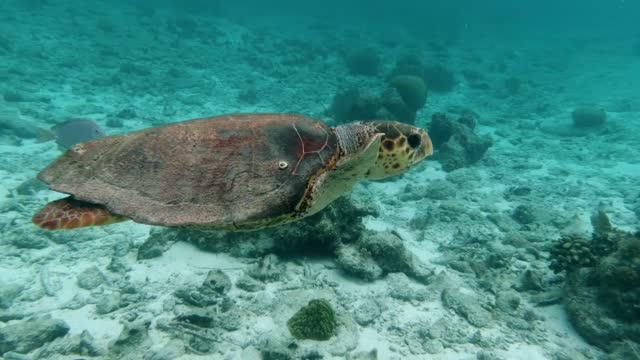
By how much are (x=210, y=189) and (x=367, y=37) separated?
33760 mm

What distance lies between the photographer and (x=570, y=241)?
6.05m

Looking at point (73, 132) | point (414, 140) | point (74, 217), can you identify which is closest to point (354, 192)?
point (414, 140)

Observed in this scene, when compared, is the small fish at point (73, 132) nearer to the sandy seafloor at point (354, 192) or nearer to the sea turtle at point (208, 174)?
the sandy seafloor at point (354, 192)

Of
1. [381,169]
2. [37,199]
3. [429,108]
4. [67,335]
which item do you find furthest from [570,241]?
[429,108]

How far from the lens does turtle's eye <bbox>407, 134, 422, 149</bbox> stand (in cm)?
404

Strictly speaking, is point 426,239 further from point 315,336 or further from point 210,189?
point 210,189

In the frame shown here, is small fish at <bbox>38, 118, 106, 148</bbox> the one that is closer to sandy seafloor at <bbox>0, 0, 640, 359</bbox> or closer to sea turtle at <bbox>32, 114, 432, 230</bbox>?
sandy seafloor at <bbox>0, 0, 640, 359</bbox>

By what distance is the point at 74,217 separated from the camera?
318 cm

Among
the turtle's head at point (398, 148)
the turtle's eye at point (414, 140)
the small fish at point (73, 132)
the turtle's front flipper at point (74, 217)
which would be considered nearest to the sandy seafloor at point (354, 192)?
the small fish at point (73, 132)

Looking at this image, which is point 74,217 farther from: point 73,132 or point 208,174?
point 73,132

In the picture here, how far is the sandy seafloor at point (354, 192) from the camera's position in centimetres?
515

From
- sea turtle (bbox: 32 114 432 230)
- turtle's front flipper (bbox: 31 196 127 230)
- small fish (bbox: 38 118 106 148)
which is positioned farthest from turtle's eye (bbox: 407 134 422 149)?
small fish (bbox: 38 118 106 148)

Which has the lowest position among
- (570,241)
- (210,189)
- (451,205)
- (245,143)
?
(451,205)

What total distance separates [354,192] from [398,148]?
4.23m
